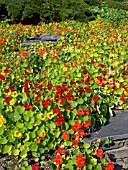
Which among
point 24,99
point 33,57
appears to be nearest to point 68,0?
point 33,57

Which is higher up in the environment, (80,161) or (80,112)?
(80,112)

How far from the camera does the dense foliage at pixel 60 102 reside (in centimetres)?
290

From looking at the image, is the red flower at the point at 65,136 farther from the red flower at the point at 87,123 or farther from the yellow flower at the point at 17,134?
the yellow flower at the point at 17,134

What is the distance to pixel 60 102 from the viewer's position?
3123 millimetres

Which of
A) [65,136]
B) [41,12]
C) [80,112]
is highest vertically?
[41,12]

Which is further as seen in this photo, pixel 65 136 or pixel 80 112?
pixel 80 112

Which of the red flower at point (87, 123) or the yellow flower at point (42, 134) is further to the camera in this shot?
the red flower at point (87, 123)

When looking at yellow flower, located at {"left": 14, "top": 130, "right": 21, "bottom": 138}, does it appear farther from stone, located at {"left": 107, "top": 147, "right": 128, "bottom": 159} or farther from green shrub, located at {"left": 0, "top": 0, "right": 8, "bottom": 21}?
green shrub, located at {"left": 0, "top": 0, "right": 8, "bottom": 21}

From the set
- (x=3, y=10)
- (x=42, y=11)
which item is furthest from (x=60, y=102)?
(x=3, y=10)

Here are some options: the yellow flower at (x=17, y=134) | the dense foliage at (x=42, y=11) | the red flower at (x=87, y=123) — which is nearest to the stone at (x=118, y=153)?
the red flower at (x=87, y=123)

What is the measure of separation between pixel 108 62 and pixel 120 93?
2.01ft

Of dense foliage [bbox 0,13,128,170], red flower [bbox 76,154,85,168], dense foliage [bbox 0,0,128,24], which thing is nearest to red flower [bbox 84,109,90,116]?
dense foliage [bbox 0,13,128,170]

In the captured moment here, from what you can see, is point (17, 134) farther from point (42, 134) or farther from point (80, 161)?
point (80, 161)

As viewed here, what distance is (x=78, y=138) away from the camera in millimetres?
3105
